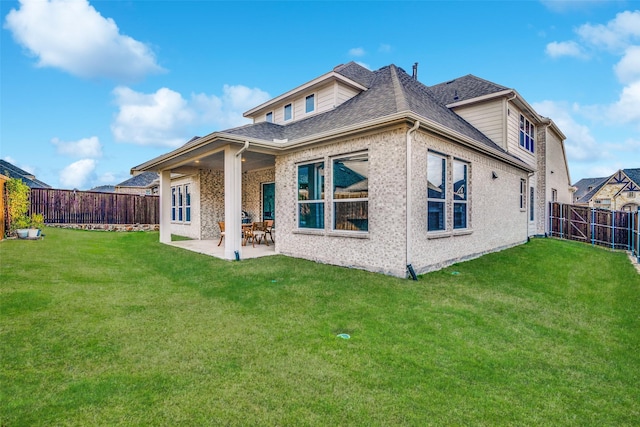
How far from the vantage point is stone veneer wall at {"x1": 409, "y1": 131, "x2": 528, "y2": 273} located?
6969 mm

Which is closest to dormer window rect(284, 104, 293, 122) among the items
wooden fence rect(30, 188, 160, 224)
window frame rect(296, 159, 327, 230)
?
window frame rect(296, 159, 327, 230)

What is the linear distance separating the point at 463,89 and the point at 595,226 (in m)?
8.74

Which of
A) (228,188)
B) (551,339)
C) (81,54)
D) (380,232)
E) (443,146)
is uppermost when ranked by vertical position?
(81,54)

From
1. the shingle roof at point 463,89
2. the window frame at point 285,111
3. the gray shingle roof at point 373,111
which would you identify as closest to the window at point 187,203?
the window frame at point 285,111

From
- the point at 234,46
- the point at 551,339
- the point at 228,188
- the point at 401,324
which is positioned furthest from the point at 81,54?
the point at 551,339

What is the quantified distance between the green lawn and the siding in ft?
23.5

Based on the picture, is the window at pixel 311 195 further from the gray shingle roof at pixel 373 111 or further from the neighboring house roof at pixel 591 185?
the neighboring house roof at pixel 591 185

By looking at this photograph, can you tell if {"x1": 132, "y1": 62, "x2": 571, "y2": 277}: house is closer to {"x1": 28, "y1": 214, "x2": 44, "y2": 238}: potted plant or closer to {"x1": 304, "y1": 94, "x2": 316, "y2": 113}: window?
{"x1": 304, "y1": 94, "x2": 316, "y2": 113}: window

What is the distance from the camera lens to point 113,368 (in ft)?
9.62

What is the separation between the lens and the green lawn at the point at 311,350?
94.3 inches

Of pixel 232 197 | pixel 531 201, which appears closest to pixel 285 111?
pixel 232 197

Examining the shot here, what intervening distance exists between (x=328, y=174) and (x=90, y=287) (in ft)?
18.1

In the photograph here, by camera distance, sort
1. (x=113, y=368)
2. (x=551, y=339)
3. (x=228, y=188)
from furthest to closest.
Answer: (x=228, y=188)
(x=551, y=339)
(x=113, y=368)

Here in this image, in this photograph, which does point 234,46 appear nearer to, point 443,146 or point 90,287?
point 443,146
